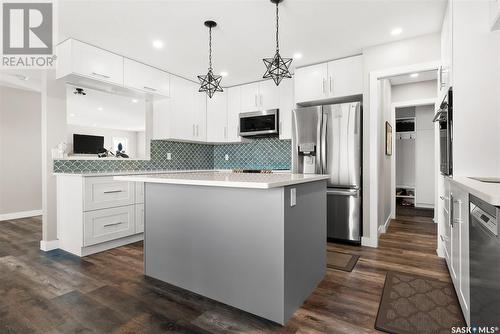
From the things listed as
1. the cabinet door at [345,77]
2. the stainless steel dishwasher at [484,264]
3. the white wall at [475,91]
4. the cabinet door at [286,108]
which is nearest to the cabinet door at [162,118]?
the cabinet door at [286,108]

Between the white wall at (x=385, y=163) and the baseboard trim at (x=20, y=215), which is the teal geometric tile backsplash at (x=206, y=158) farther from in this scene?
the baseboard trim at (x=20, y=215)

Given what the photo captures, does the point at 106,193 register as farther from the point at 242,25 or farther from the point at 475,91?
the point at 475,91

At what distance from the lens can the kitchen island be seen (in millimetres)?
1716

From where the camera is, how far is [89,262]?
9.37 feet

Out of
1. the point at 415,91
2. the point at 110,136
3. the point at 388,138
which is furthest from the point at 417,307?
the point at 110,136

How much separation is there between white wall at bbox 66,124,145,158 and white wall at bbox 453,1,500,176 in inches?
155

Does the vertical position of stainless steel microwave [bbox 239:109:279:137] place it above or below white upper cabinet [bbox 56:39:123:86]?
below

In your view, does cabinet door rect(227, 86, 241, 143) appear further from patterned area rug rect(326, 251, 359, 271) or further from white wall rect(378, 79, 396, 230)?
patterned area rug rect(326, 251, 359, 271)

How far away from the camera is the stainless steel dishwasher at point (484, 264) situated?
3.54 ft

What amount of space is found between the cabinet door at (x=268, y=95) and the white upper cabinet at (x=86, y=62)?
228cm

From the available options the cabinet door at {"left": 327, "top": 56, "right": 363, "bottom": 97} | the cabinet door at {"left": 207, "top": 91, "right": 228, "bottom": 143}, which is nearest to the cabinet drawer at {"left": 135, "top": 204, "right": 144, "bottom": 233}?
the cabinet door at {"left": 207, "top": 91, "right": 228, "bottom": 143}

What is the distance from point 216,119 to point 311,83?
193cm

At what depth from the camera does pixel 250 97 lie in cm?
479

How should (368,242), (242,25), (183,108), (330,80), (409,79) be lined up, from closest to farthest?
(242,25) < (368,242) < (330,80) < (409,79) < (183,108)
